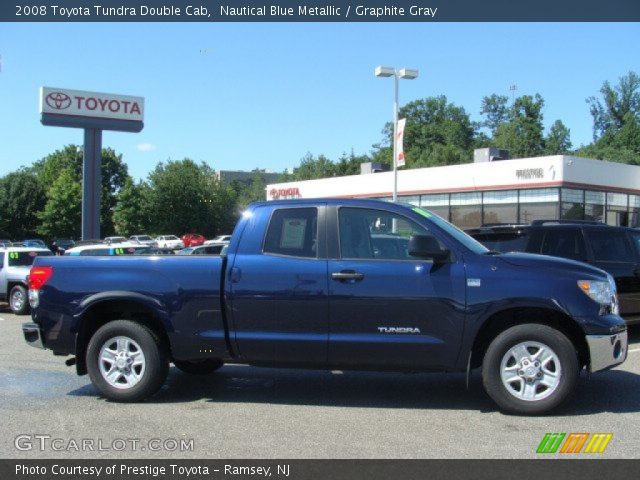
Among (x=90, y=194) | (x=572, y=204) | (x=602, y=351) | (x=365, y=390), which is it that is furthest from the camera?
(x=90, y=194)

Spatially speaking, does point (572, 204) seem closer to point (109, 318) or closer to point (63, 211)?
point (109, 318)

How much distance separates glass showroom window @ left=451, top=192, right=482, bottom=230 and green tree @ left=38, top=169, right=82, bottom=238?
45833 millimetres

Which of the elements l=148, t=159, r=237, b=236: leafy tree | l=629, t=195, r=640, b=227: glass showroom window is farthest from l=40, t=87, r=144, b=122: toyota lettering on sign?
l=148, t=159, r=237, b=236: leafy tree

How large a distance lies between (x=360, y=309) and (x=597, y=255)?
5.07 meters

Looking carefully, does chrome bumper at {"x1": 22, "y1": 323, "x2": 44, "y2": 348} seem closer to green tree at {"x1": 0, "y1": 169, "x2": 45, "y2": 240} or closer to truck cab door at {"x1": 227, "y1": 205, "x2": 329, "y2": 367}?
truck cab door at {"x1": 227, "y1": 205, "x2": 329, "y2": 367}

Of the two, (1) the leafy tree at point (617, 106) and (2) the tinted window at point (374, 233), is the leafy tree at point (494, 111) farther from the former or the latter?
(2) the tinted window at point (374, 233)

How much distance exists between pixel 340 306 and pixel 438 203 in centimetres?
2798

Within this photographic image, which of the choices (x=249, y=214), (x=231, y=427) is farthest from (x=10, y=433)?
(x=249, y=214)

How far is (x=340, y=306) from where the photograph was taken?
5.87 metres

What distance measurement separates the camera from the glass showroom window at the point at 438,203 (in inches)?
A: 1284

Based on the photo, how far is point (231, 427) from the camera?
5.50 meters

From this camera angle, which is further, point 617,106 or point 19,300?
point 617,106

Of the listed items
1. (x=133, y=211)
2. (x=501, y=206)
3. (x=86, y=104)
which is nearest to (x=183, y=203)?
(x=133, y=211)
